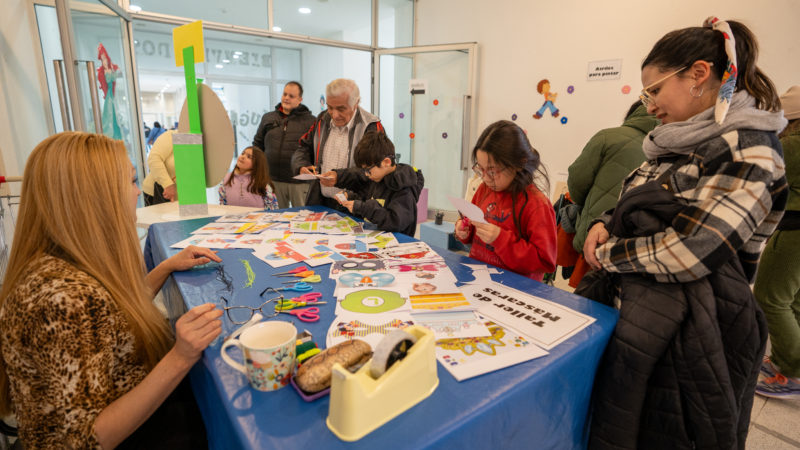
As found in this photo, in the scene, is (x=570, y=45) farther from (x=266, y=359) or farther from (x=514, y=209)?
(x=266, y=359)

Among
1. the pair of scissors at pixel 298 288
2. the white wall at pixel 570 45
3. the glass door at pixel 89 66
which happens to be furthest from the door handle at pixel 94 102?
the white wall at pixel 570 45

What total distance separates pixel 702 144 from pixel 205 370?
4.03 feet

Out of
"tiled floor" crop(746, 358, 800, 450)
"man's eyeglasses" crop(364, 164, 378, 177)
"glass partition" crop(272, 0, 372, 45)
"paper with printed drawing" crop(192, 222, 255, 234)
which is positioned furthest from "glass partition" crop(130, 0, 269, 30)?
"tiled floor" crop(746, 358, 800, 450)

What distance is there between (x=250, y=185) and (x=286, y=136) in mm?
885

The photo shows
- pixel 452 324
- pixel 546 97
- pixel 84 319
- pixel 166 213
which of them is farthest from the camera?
pixel 546 97

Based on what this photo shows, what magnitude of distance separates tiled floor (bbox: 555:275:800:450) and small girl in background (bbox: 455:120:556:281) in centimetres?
118

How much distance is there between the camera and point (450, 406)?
2.27 feet

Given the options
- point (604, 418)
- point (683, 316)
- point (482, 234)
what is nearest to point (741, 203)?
point (683, 316)

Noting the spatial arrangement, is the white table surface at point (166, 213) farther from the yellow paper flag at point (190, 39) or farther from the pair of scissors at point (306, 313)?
the pair of scissors at point (306, 313)

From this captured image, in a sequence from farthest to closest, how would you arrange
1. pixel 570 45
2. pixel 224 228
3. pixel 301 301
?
pixel 570 45 → pixel 224 228 → pixel 301 301

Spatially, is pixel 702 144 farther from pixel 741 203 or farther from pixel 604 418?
pixel 604 418

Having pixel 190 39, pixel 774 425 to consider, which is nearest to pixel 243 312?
pixel 190 39

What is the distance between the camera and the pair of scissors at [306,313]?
0.99 metres

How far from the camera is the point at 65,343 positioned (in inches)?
27.8
